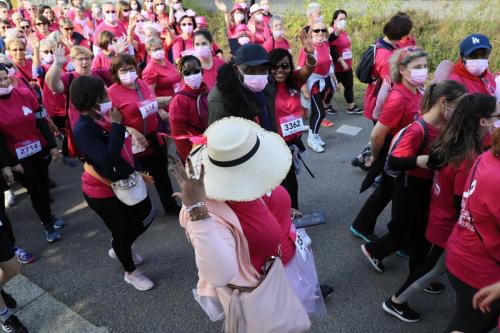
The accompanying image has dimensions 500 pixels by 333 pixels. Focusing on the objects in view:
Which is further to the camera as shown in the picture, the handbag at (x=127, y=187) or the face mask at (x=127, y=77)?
the face mask at (x=127, y=77)

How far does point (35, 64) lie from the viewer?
4738 mm

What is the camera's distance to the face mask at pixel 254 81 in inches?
125

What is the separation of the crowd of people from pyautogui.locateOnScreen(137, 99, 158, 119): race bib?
0.06 ft

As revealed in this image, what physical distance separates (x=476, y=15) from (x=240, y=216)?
29.2 ft

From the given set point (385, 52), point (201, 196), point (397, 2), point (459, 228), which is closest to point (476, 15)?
point (397, 2)

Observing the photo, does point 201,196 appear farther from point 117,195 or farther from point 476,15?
point 476,15

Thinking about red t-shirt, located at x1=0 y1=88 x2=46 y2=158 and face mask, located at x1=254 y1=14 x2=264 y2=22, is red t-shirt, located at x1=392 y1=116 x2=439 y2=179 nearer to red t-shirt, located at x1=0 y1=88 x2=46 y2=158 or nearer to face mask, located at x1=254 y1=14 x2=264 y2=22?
red t-shirt, located at x1=0 y1=88 x2=46 y2=158

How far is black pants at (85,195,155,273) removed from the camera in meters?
3.10

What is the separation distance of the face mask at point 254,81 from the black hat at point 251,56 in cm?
10

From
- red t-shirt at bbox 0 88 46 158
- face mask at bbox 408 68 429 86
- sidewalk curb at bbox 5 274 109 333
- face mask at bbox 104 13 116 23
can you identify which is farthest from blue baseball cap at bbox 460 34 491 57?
face mask at bbox 104 13 116 23

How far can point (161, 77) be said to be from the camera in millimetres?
4828

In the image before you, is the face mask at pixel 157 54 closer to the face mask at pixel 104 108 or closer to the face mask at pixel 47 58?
the face mask at pixel 47 58

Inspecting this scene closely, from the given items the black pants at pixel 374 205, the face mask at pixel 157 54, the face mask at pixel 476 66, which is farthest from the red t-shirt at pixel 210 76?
the face mask at pixel 476 66

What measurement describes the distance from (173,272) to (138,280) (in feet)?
1.07
